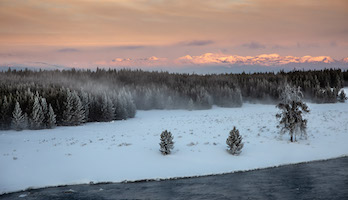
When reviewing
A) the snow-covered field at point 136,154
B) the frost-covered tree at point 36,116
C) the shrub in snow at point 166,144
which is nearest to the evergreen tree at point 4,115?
the snow-covered field at point 136,154

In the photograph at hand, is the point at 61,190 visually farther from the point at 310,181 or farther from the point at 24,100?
the point at 24,100

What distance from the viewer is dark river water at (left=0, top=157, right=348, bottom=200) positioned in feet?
53.8

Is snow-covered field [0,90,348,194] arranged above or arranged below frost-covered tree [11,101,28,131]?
below

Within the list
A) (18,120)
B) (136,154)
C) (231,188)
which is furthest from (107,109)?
(231,188)

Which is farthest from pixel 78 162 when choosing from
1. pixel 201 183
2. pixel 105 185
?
pixel 201 183

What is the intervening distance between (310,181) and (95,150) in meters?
15.8

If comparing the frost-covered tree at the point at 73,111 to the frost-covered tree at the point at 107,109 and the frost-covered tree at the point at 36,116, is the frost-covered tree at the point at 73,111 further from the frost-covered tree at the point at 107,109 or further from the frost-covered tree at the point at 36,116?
the frost-covered tree at the point at 107,109

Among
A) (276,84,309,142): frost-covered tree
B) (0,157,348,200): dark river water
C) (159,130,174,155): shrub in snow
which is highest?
(276,84,309,142): frost-covered tree

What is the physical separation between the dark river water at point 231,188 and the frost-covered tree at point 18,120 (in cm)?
2012

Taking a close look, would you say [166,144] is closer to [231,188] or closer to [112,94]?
[231,188]

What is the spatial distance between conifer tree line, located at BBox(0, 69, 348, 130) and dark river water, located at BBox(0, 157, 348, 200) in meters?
21.7

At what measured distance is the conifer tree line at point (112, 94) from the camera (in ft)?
127

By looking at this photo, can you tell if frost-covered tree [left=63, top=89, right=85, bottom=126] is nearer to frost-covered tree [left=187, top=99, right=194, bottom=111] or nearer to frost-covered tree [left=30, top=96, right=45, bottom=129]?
frost-covered tree [left=30, top=96, right=45, bottom=129]

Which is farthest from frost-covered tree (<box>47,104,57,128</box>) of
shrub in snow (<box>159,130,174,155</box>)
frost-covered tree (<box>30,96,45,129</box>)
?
shrub in snow (<box>159,130,174,155</box>)
